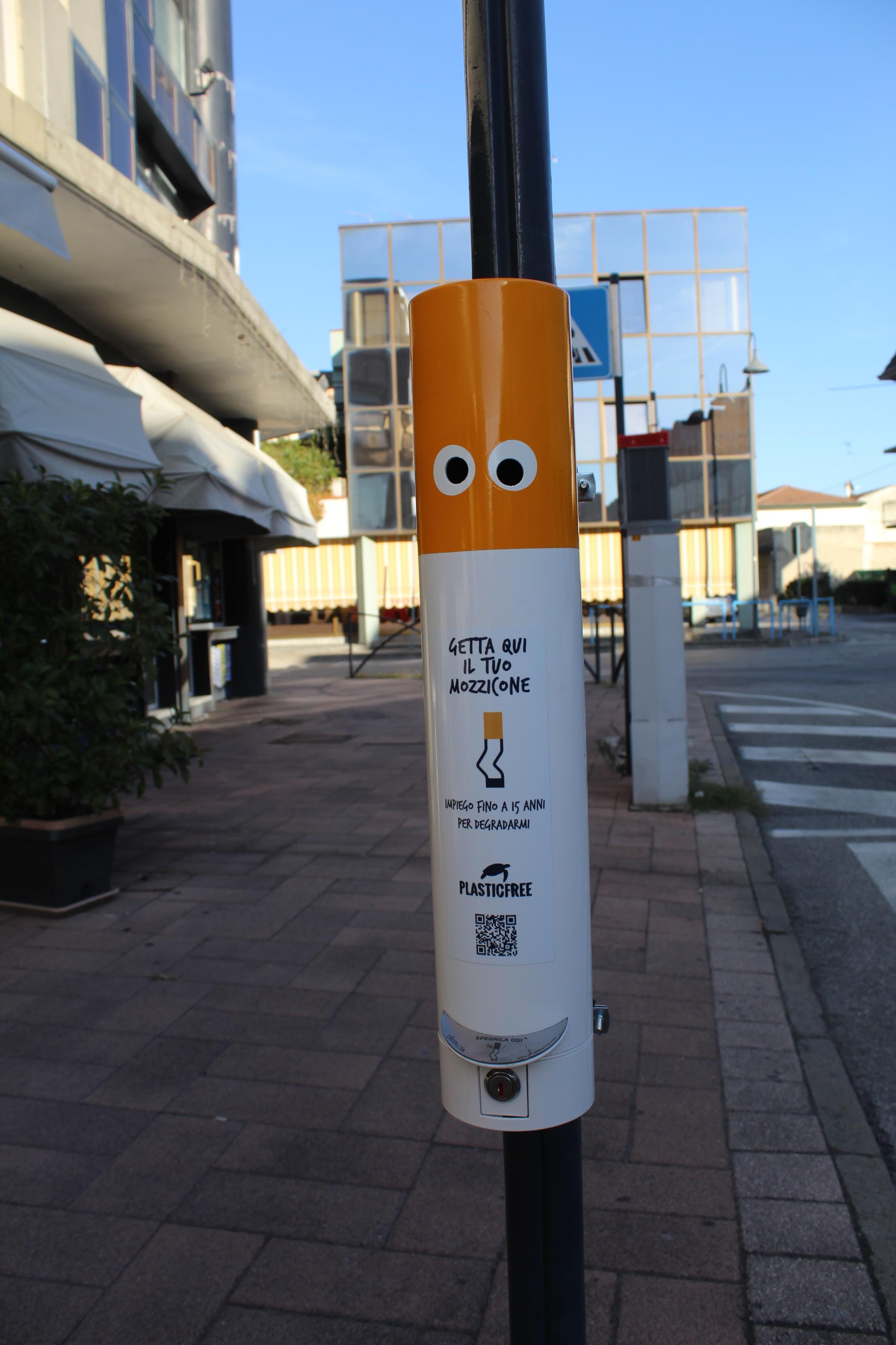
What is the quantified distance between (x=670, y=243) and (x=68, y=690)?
27.9 metres

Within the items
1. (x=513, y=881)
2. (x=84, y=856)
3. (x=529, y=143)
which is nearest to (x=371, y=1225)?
(x=513, y=881)

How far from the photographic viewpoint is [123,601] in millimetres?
5129

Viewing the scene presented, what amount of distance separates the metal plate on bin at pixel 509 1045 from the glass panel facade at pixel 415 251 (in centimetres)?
2899

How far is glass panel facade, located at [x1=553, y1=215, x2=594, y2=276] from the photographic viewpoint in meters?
28.4

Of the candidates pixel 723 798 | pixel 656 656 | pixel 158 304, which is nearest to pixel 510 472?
pixel 656 656

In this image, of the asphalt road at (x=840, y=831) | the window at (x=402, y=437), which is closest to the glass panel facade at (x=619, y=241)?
the window at (x=402, y=437)

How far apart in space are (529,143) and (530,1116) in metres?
1.48

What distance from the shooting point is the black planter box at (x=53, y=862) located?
480 centimetres

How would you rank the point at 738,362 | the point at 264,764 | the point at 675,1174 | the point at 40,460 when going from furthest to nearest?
the point at 738,362 < the point at 264,764 < the point at 40,460 < the point at 675,1174

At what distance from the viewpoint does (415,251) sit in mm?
28500

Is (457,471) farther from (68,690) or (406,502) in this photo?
(406,502)

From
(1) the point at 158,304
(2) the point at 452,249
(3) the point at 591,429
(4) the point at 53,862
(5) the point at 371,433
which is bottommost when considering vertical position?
(4) the point at 53,862

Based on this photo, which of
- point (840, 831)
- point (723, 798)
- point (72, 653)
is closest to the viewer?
point (72, 653)

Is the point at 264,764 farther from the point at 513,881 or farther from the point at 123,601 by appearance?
the point at 513,881
